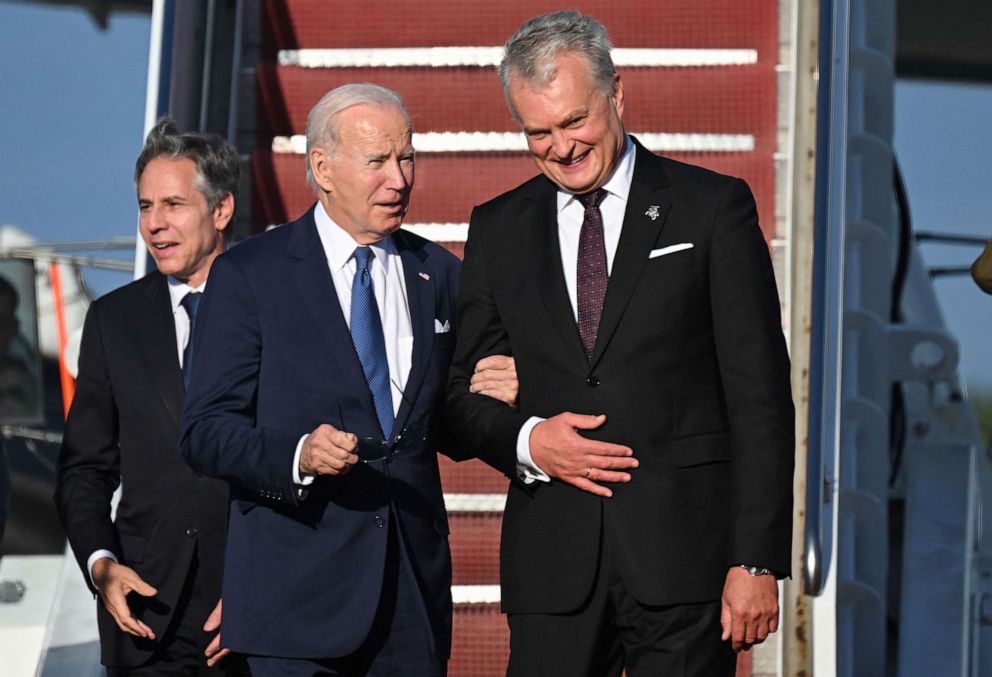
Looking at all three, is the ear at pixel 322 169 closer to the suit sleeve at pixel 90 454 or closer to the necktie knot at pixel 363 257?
the necktie knot at pixel 363 257

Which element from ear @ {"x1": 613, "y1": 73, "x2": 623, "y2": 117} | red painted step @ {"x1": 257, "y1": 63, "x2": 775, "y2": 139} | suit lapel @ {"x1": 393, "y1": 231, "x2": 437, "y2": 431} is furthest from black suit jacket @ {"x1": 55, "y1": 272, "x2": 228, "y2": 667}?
red painted step @ {"x1": 257, "y1": 63, "x2": 775, "y2": 139}

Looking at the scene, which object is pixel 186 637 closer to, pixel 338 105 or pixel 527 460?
pixel 527 460

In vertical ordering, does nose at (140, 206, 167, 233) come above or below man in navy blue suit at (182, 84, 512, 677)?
above

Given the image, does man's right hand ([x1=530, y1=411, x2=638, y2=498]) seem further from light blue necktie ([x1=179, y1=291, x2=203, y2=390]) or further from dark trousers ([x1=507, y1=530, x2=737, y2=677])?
light blue necktie ([x1=179, y1=291, x2=203, y2=390])

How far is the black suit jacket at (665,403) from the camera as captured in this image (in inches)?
107

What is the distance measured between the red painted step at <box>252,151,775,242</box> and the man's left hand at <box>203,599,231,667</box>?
1962 mm

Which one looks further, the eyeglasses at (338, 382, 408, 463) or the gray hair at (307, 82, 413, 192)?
the gray hair at (307, 82, 413, 192)

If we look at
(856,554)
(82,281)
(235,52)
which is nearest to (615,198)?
(856,554)

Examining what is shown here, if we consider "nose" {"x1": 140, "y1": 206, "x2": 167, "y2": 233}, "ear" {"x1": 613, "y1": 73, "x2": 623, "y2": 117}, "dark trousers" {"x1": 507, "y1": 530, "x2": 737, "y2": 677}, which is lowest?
"dark trousers" {"x1": 507, "y1": 530, "x2": 737, "y2": 677}

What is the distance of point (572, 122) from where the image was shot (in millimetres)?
2768

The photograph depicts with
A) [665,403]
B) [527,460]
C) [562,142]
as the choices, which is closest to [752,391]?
[665,403]

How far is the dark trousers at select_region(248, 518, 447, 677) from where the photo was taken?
294 cm

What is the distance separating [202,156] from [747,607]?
1.63 metres

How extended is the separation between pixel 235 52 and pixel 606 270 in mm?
2712
